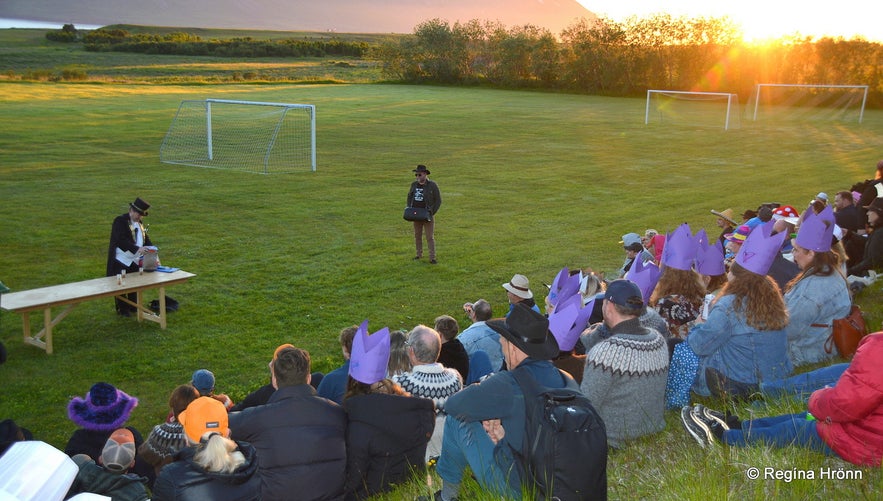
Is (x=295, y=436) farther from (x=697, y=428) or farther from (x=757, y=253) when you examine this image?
(x=757, y=253)

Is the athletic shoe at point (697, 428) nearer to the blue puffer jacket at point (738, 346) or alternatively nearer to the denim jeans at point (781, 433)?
the denim jeans at point (781, 433)

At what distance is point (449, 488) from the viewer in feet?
14.8

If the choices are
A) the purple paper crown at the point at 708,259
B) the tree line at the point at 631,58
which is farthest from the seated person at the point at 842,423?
the tree line at the point at 631,58

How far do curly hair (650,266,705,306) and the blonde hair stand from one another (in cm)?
514

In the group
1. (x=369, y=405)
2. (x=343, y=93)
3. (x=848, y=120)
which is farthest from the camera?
(x=343, y=93)

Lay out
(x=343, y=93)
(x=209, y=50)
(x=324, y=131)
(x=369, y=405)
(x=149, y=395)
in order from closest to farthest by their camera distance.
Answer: (x=369, y=405), (x=149, y=395), (x=324, y=131), (x=343, y=93), (x=209, y=50)

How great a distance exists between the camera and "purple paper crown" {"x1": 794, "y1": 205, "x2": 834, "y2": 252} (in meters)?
6.78

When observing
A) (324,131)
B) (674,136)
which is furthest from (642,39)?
(324,131)

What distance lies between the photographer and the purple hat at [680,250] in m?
7.28

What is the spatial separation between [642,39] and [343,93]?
30.5 meters

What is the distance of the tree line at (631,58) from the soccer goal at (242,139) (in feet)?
104

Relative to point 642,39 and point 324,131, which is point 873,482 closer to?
point 324,131

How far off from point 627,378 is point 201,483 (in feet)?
9.27

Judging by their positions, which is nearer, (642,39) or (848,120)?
(848,120)
